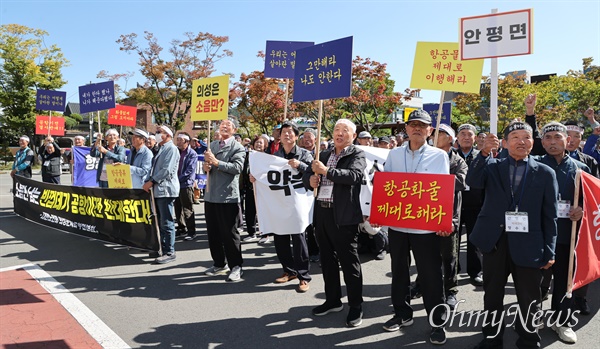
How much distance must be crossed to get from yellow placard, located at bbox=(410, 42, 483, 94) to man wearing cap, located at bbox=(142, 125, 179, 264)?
3646 mm

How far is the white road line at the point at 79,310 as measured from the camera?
376 cm

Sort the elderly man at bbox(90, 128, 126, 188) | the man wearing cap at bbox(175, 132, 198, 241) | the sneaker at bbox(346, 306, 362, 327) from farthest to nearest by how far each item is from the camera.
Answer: the man wearing cap at bbox(175, 132, 198, 241), the elderly man at bbox(90, 128, 126, 188), the sneaker at bbox(346, 306, 362, 327)

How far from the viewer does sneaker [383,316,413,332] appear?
389 centimetres

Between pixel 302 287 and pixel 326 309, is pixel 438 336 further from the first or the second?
pixel 302 287

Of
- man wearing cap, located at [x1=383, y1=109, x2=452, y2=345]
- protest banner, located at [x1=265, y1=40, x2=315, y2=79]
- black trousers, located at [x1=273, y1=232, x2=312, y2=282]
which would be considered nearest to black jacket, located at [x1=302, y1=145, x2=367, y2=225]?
man wearing cap, located at [x1=383, y1=109, x2=452, y2=345]

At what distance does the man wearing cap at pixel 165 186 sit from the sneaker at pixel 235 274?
140 centimetres

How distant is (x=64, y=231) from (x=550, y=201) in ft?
27.5

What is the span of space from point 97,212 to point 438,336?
595 centimetres

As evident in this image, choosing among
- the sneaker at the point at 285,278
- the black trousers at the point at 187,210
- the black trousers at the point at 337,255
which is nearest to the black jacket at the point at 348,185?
the black trousers at the point at 337,255

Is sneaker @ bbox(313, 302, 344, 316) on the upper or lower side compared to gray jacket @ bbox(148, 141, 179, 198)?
lower

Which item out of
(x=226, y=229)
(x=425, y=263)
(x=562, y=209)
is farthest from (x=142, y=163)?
(x=562, y=209)

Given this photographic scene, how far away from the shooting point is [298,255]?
5.12 m

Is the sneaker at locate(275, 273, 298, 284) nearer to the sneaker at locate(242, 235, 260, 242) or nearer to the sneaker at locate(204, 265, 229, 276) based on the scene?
the sneaker at locate(204, 265, 229, 276)

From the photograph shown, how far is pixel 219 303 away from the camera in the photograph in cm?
464
